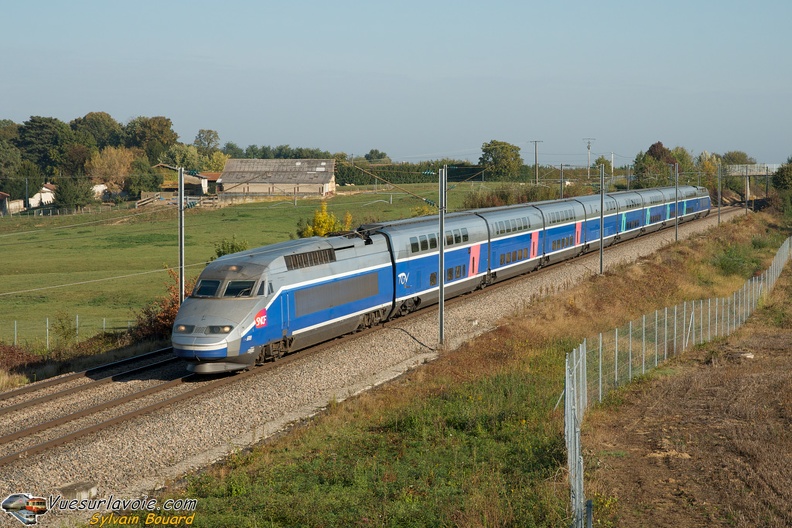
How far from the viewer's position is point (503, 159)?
14800cm

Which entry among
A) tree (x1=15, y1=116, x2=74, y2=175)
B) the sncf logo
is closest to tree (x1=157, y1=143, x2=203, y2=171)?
tree (x1=15, y1=116, x2=74, y2=175)

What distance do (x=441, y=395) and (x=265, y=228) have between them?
2980 inches

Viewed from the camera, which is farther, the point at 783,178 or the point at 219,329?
the point at 783,178

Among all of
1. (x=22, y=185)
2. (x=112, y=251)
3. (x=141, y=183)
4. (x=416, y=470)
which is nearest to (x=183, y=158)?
(x=141, y=183)

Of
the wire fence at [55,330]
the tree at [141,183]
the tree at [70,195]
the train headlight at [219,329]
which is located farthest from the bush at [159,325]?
the tree at [141,183]

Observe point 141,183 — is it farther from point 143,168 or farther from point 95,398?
point 95,398

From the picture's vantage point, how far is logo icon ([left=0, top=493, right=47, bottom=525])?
15086 millimetres

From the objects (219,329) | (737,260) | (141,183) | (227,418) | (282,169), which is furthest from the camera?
(141,183)

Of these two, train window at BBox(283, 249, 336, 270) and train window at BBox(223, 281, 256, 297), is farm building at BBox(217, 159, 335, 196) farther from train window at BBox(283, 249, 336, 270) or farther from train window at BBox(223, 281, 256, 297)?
train window at BBox(223, 281, 256, 297)

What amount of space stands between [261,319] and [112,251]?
67.1 m

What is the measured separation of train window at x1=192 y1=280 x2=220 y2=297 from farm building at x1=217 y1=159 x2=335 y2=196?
310 feet

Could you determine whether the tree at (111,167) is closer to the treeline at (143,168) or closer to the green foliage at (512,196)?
the treeline at (143,168)

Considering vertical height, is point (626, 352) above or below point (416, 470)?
above

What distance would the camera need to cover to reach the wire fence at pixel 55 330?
36781mm
